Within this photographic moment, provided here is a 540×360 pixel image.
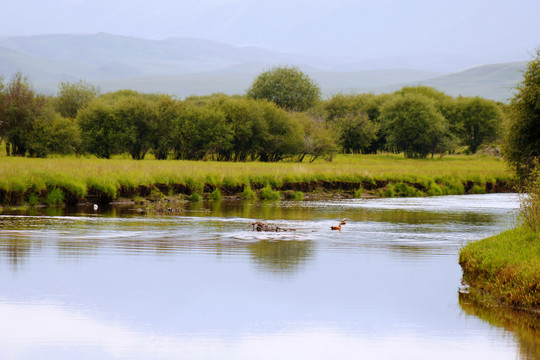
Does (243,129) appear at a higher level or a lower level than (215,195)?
higher

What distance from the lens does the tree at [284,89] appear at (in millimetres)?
107688

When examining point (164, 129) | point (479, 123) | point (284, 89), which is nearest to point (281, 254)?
point (164, 129)

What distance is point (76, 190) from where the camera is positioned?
33781 mm

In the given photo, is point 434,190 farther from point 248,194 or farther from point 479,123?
point 479,123

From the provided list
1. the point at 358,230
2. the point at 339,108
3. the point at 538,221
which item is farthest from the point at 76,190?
the point at 339,108

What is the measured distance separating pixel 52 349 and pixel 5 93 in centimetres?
5598

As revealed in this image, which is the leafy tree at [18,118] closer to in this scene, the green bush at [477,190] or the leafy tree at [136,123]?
the leafy tree at [136,123]

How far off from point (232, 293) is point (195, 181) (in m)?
26.2

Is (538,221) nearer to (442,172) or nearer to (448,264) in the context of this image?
(448,264)

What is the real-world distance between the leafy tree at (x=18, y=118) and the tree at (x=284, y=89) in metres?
49.5

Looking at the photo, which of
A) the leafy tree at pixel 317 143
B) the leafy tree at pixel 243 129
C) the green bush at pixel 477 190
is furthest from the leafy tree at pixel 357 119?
the green bush at pixel 477 190

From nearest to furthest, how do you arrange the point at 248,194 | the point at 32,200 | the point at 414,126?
the point at 32,200 < the point at 248,194 < the point at 414,126

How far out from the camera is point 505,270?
13492mm

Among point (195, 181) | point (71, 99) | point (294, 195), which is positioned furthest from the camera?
point (71, 99)
